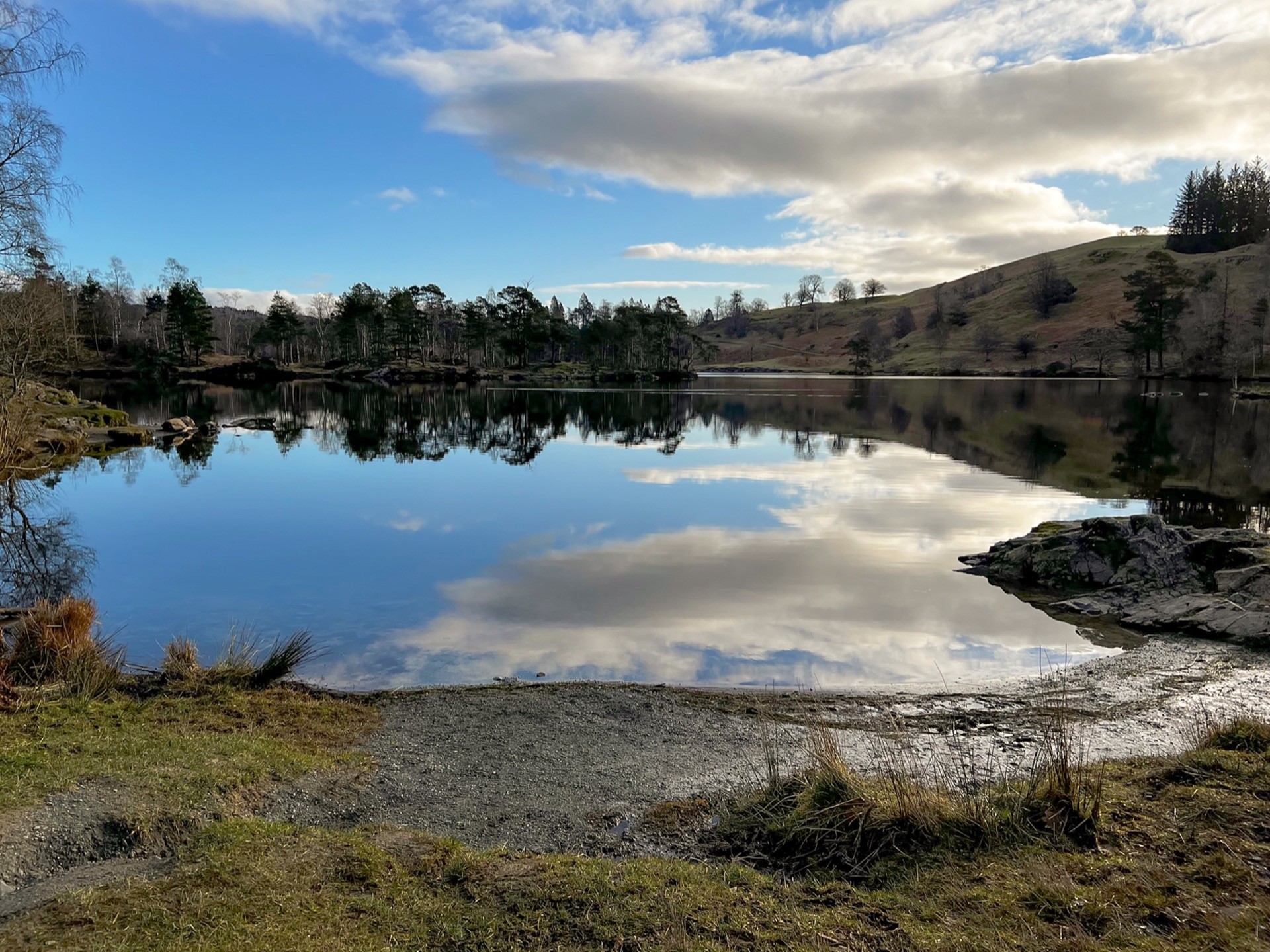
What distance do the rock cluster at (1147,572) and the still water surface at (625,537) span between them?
122 centimetres

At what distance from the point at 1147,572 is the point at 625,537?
38.2 ft

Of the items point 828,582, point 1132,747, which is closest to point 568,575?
point 828,582

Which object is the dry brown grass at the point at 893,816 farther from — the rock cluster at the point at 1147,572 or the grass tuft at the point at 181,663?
the rock cluster at the point at 1147,572

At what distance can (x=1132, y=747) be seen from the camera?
8344 mm

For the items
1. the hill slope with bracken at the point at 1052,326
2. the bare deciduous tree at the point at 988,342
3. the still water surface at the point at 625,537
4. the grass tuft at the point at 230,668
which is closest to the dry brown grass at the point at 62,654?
the grass tuft at the point at 230,668

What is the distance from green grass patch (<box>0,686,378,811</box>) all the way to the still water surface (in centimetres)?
185

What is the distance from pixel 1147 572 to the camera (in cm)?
1570

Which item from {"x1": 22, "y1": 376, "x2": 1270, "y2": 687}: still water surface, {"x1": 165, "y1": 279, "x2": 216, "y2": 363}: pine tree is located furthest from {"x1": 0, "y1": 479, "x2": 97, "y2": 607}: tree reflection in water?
{"x1": 165, "y1": 279, "x2": 216, "y2": 363}: pine tree

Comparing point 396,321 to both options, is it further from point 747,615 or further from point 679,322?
point 747,615

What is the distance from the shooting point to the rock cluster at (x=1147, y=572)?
1348 centimetres

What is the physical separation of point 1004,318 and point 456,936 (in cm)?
19490

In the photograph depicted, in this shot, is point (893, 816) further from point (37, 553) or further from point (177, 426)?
point (177, 426)

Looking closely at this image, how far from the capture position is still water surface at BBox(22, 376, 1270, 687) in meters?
12.6

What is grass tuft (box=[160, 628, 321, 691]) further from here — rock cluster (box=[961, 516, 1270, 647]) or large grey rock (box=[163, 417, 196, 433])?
large grey rock (box=[163, 417, 196, 433])
